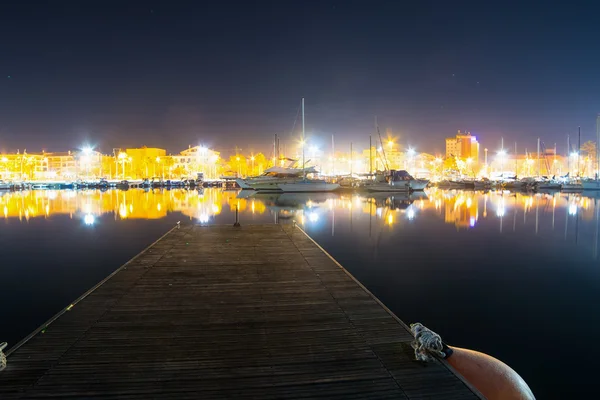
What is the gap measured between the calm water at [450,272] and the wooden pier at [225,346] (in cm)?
253

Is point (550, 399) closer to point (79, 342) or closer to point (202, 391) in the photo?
point (202, 391)

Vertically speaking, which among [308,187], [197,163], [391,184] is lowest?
[308,187]

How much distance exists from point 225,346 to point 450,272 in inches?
430

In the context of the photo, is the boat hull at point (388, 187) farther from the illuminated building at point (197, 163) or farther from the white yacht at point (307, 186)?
the illuminated building at point (197, 163)

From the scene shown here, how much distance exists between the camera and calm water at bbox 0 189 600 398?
30.2 ft

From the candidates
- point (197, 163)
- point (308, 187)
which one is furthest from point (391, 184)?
point (197, 163)

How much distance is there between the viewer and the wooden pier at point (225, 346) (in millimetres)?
5312

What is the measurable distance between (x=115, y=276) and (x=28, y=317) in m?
2.11

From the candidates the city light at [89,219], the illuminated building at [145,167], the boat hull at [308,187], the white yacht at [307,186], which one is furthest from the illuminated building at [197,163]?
the city light at [89,219]

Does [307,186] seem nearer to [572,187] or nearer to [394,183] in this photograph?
[394,183]

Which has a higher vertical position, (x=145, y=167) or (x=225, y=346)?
(x=145, y=167)

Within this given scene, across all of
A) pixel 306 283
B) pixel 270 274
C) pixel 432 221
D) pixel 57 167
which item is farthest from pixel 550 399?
pixel 57 167

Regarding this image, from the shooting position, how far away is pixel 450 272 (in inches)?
607

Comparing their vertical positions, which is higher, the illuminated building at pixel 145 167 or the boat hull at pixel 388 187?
the illuminated building at pixel 145 167
